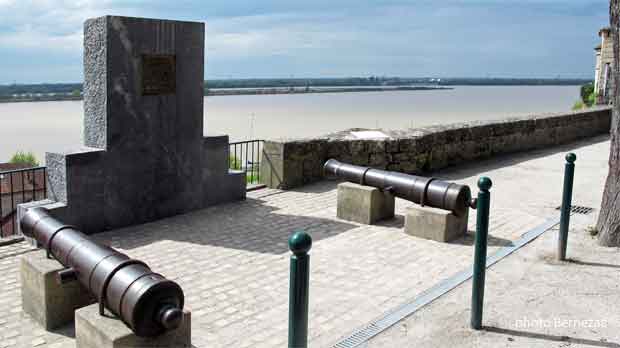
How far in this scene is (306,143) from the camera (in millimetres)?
9500

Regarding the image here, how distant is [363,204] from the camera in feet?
24.3

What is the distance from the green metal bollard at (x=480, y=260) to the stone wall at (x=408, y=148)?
16.4 feet

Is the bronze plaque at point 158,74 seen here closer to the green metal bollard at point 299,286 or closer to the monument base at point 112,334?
the monument base at point 112,334

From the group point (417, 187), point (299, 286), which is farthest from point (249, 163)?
point (299, 286)

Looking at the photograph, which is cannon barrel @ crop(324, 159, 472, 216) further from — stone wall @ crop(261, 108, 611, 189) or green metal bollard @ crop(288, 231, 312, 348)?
green metal bollard @ crop(288, 231, 312, 348)

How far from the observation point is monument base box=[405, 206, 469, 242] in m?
6.57

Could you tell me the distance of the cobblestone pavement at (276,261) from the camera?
4.43 meters

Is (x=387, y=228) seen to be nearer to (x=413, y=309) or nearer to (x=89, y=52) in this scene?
(x=413, y=309)

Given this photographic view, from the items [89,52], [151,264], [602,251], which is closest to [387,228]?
[602,251]

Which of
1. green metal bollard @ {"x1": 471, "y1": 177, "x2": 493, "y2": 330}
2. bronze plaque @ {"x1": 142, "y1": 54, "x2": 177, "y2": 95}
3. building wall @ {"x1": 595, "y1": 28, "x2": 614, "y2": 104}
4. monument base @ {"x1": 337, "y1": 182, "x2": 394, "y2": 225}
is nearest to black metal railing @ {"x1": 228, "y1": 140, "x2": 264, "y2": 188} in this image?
monument base @ {"x1": 337, "y1": 182, "x2": 394, "y2": 225}

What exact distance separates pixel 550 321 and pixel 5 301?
416cm

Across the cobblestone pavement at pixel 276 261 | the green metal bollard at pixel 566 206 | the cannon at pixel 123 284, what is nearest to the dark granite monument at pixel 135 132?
the cobblestone pavement at pixel 276 261

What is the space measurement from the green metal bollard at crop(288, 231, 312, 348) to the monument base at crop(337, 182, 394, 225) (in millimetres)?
4269

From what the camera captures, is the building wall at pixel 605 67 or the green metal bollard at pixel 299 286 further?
the building wall at pixel 605 67
